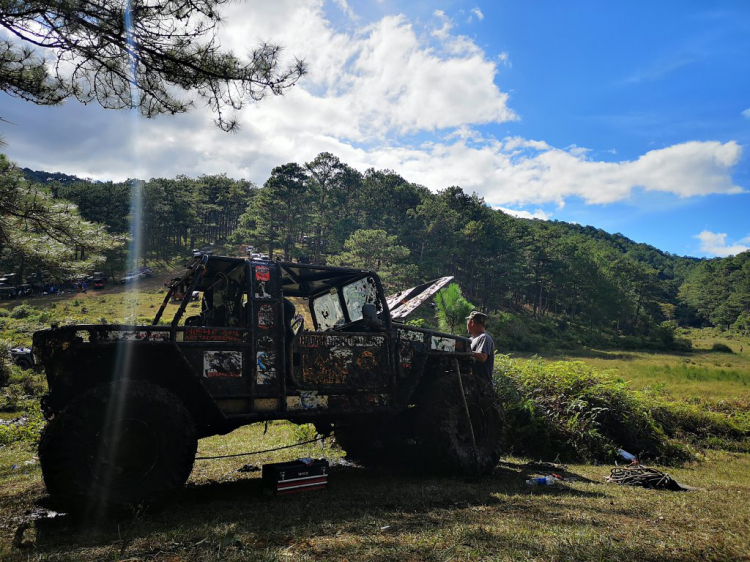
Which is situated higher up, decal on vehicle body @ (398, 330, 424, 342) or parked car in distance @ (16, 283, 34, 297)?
parked car in distance @ (16, 283, 34, 297)

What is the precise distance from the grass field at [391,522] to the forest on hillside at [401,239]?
35863mm

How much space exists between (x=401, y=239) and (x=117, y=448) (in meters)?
60.0

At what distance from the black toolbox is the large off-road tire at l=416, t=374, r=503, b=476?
1.50m

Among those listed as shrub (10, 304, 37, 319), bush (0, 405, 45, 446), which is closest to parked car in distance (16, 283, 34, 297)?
shrub (10, 304, 37, 319)

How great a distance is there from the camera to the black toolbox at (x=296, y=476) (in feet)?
16.4

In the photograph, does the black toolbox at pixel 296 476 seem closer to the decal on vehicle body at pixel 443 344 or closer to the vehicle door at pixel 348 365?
the vehicle door at pixel 348 365

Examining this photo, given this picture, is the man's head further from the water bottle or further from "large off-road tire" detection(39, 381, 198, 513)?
"large off-road tire" detection(39, 381, 198, 513)

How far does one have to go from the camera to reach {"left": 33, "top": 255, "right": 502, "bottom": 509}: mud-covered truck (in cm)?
423

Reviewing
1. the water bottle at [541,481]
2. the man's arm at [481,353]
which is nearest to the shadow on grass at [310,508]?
the water bottle at [541,481]

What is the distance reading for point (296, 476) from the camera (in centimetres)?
512

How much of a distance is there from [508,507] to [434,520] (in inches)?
38.8

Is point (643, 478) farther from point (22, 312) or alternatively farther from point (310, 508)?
point (22, 312)

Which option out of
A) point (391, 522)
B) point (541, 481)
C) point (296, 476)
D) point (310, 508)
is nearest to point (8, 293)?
point (296, 476)

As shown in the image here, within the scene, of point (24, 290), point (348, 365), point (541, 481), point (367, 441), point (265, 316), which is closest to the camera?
point (265, 316)
